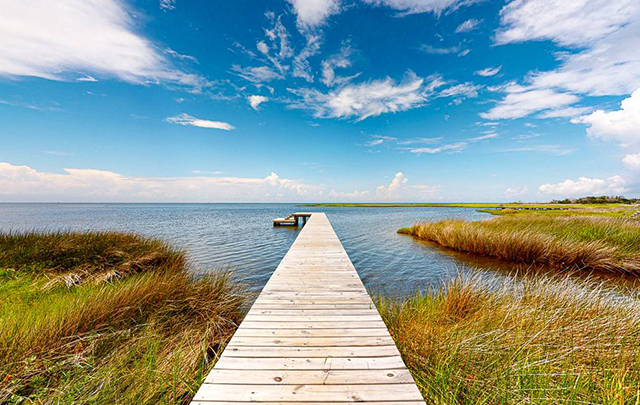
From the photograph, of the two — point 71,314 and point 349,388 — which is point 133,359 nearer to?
point 71,314

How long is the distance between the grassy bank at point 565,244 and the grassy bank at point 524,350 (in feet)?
19.0

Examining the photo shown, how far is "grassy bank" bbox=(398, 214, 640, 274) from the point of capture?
8.91 m

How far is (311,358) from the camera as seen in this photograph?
8.46ft

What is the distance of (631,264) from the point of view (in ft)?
27.8

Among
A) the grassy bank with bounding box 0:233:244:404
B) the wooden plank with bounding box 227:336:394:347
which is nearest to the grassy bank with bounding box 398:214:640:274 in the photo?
the wooden plank with bounding box 227:336:394:347

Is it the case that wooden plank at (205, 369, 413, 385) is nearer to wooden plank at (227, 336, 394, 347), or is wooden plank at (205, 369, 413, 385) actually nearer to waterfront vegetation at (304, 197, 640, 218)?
wooden plank at (227, 336, 394, 347)

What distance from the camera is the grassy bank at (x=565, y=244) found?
8.91 m

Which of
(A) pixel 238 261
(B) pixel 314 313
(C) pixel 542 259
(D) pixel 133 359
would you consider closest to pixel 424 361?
(B) pixel 314 313

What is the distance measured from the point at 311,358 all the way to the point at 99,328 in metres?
3.48

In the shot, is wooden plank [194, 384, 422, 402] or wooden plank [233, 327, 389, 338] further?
wooden plank [233, 327, 389, 338]

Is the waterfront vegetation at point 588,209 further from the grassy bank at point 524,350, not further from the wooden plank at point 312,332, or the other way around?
the wooden plank at point 312,332

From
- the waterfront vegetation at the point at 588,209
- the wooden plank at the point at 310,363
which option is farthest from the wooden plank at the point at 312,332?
the waterfront vegetation at the point at 588,209

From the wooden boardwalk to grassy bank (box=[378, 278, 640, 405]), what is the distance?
0.49 meters

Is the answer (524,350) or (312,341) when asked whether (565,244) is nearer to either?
(524,350)
